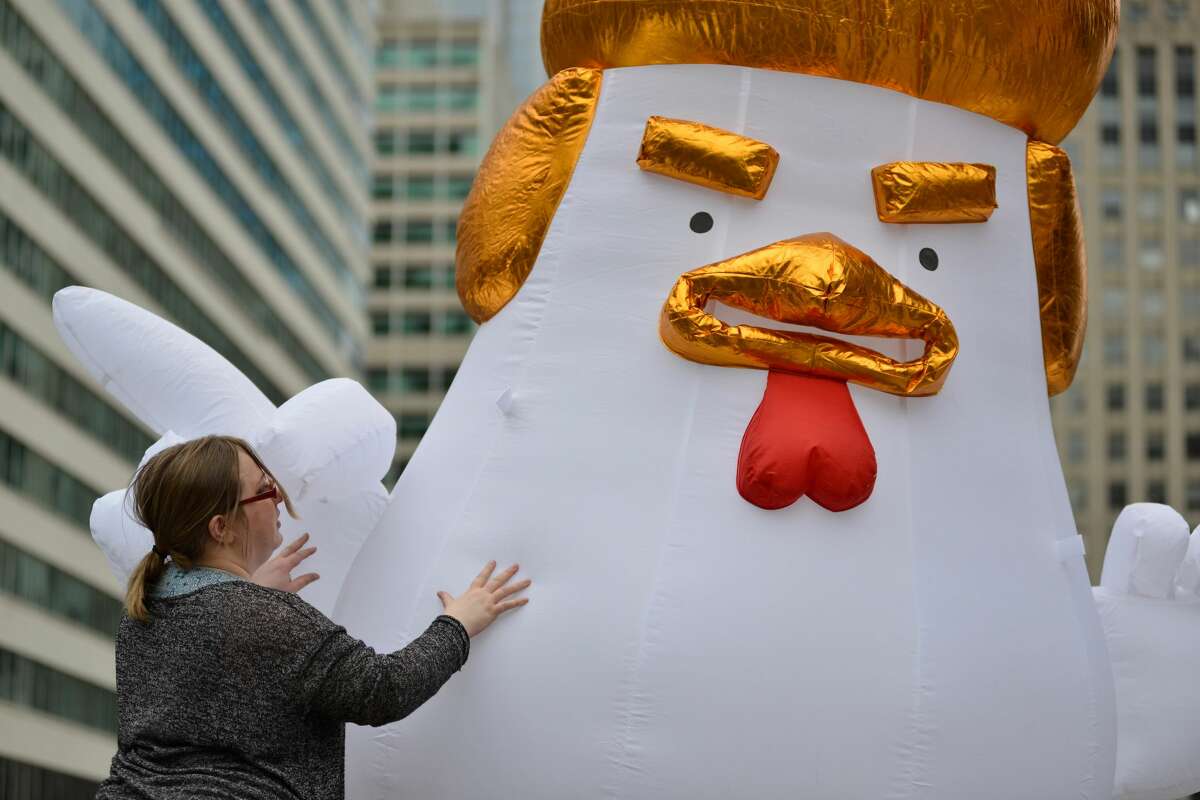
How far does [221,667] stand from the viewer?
3.76 m

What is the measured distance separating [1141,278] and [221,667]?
56.1 meters

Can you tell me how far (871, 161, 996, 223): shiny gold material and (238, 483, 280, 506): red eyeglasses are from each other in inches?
71.7

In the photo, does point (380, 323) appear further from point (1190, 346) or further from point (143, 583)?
point (143, 583)

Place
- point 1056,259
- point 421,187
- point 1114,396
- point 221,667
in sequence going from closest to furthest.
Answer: point 221,667 → point 1056,259 → point 1114,396 → point 421,187

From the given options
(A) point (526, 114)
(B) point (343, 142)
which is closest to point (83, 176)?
(B) point (343, 142)

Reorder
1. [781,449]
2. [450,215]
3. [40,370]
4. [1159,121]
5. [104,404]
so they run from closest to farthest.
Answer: [781,449] → [40,370] → [104,404] → [1159,121] → [450,215]

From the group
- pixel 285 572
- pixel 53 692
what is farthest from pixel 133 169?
pixel 285 572

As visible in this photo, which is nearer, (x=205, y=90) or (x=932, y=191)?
(x=932, y=191)

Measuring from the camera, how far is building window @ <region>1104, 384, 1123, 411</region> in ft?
187

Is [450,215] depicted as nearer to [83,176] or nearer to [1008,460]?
[83,176]

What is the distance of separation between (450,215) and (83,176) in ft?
117

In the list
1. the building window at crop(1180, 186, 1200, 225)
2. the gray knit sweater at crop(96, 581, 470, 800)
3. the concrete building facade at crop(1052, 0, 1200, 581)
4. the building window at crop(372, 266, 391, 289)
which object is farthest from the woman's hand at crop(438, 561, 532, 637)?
the building window at crop(372, 266, 391, 289)

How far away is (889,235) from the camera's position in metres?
4.94

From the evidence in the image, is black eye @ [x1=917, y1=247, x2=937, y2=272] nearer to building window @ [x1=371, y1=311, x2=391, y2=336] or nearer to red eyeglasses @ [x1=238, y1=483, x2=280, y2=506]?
red eyeglasses @ [x1=238, y1=483, x2=280, y2=506]
